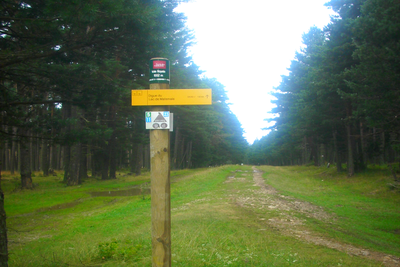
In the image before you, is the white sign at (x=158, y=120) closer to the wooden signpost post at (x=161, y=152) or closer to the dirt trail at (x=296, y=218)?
the wooden signpost post at (x=161, y=152)

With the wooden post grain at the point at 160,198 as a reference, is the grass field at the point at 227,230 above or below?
below

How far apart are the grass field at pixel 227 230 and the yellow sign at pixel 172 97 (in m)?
2.63

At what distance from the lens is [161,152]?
430 centimetres

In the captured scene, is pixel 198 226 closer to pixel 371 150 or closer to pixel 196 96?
pixel 196 96

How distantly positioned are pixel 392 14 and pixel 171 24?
652 centimetres

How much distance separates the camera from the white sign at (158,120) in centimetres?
429

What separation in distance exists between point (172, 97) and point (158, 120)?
1.18ft

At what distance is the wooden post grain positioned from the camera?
13.6 feet

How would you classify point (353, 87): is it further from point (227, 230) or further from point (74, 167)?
point (74, 167)

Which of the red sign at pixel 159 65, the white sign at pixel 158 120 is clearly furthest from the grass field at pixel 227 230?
the red sign at pixel 159 65

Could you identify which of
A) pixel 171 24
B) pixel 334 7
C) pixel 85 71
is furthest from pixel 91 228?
pixel 334 7

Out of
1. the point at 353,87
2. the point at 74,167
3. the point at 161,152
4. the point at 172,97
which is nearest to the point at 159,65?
the point at 172,97

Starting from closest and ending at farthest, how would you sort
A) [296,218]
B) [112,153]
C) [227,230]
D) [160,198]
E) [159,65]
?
1. [160,198]
2. [159,65]
3. [227,230]
4. [296,218]
5. [112,153]

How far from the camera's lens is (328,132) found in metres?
26.9
